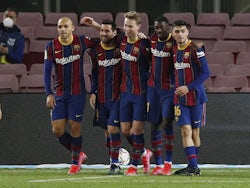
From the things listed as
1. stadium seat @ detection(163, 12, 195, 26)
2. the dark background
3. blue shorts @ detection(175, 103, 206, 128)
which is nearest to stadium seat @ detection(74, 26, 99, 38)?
stadium seat @ detection(163, 12, 195, 26)

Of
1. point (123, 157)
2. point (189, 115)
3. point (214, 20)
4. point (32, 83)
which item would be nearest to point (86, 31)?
point (214, 20)

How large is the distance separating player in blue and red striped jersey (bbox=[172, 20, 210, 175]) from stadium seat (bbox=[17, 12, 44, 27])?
7353 millimetres

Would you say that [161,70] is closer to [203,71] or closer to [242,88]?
[203,71]

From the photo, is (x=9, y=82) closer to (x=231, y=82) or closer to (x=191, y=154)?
(x=231, y=82)

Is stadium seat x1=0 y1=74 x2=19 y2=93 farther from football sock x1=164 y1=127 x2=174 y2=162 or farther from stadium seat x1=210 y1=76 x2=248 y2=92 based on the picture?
football sock x1=164 y1=127 x2=174 y2=162

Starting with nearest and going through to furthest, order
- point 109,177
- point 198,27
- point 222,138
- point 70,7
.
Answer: point 109,177 < point 222,138 < point 198,27 < point 70,7

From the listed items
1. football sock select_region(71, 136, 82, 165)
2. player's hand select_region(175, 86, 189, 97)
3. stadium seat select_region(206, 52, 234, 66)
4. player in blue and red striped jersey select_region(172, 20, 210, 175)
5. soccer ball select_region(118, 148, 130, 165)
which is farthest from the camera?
stadium seat select_region(206, 52, 234, 66)

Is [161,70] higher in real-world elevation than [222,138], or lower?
higher

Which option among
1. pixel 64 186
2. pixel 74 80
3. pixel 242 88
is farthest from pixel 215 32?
pixel 64 186

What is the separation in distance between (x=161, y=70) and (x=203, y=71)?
0.57m

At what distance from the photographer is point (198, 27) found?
20.4m

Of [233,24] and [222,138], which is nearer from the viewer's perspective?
[222,138]

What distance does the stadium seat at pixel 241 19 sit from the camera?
2081 centimetres

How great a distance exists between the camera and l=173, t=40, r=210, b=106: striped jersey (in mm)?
13609
